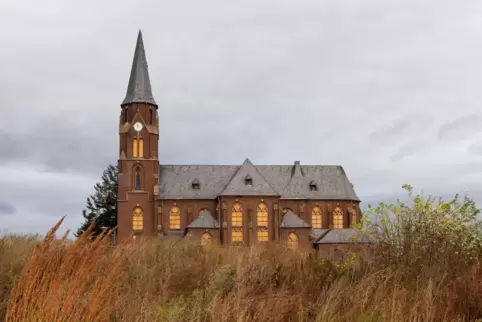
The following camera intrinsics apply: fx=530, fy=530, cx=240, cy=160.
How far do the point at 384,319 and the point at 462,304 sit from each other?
2112 millimetres

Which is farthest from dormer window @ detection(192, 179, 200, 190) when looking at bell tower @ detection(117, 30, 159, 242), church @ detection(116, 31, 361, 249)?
bell tower @ detection(117, 30, 159, 242)

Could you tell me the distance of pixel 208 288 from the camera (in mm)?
7449

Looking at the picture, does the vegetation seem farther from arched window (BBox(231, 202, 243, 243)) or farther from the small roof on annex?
the small roof on annex

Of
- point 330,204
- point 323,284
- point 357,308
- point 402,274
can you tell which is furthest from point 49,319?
point 330,204

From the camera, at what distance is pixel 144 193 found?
54.5 m

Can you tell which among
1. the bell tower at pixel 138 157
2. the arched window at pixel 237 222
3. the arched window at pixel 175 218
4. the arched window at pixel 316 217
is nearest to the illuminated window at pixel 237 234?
the arched window at pixel 237 222

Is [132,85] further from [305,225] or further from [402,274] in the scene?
[402,274]

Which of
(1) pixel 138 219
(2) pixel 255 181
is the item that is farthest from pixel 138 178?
(2) pixel 255 181

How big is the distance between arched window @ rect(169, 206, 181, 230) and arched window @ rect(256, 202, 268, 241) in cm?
824

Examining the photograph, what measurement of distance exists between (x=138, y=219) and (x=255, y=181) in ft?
41.7

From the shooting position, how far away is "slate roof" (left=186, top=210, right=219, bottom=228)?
53.0m

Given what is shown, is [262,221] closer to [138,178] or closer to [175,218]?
[175,218]

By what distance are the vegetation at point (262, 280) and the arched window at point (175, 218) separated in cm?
4217

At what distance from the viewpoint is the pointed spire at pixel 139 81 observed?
57.3 metres
